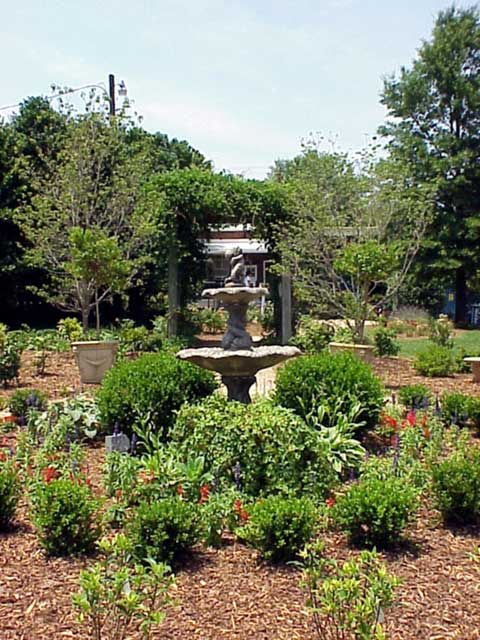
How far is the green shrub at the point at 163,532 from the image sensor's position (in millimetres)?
3236

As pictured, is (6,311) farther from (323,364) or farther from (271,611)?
(271,611)

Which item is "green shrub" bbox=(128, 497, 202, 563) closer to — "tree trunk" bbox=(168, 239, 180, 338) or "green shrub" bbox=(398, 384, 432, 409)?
"green shrub" bbox=(398, 384, 432, 409)

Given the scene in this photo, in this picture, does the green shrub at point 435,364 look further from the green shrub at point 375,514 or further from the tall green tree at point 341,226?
the green shrub at point 375,514

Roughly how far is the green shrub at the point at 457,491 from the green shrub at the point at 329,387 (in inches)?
59.2

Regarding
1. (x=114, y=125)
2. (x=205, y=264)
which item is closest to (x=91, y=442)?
(x=205, y=264)

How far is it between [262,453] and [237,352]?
140cm

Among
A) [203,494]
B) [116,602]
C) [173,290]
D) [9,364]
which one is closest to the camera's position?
[116,602]

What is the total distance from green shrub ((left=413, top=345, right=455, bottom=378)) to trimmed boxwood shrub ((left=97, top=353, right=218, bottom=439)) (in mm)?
5424

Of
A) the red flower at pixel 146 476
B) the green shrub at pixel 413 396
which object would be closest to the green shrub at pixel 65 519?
the red flower at pixel 146 476

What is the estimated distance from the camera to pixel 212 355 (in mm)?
5359

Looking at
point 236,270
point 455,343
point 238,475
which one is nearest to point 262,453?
point 238,475

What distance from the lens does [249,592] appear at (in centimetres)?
299

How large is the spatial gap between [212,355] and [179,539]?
7.34 ft

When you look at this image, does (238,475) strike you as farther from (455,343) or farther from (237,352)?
(455,343)
